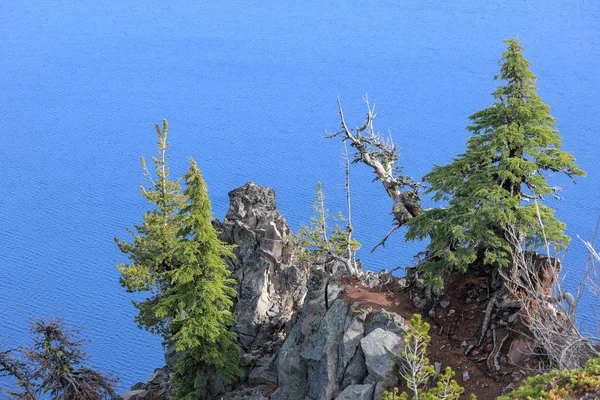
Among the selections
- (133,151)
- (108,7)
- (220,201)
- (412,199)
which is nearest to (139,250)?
(412,199)

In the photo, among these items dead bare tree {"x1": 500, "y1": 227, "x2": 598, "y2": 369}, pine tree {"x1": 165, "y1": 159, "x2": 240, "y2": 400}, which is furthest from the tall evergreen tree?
dead bare tree {"x1": 500, "y1": 227, "x2": 598, "y2": 369}

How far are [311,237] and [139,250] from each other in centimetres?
564

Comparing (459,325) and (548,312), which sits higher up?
(459,325)

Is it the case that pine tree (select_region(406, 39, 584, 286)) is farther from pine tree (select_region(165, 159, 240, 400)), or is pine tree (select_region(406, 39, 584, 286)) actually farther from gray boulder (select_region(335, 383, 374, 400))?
pine tree (select_region(165, 159, 240, 400))

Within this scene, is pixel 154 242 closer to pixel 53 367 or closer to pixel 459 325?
pixel 53 367

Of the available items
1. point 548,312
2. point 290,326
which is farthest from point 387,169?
point 548,312

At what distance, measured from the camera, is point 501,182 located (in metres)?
19.3

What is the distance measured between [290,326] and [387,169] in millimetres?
5782

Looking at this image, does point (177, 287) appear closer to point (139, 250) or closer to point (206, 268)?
point (206, 268)

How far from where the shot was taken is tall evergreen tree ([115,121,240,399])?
72.7 feet

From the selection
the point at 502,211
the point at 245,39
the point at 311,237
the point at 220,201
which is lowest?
the point at 502,211

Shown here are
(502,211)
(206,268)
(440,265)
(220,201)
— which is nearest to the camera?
(502,211)

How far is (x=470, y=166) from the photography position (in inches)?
787

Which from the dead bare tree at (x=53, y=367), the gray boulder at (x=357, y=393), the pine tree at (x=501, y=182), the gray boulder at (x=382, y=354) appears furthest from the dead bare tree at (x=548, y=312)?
the dead bare tree at (x=53, y=367)
